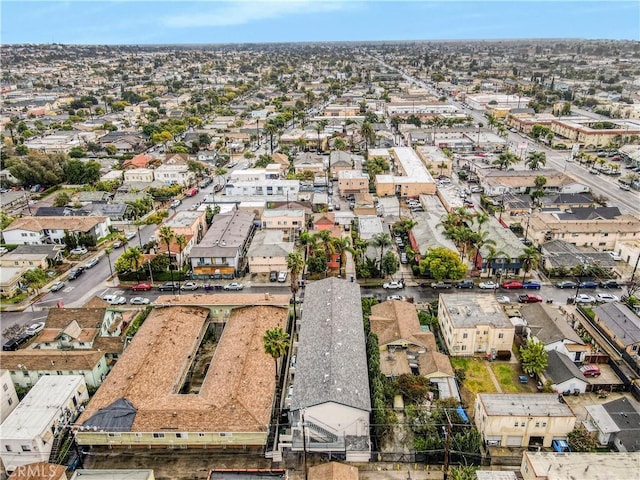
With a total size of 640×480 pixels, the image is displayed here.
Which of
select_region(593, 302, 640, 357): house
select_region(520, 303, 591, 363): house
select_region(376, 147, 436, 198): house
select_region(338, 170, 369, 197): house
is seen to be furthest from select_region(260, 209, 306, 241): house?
select_region(593, 302, 640, 357): house

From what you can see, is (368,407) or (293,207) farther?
(293,207)

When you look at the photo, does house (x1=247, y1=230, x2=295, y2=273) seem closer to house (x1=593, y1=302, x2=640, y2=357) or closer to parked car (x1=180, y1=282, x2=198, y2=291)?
parked car (x1=180, y1=282, x2=198, y2=291)

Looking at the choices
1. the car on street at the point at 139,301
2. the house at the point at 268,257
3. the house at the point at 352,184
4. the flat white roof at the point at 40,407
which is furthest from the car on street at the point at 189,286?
the house at the point at 352,184

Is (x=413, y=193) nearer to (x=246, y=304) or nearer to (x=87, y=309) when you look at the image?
(x=246, y=304)

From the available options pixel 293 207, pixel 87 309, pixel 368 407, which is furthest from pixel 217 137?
pixel 368 407

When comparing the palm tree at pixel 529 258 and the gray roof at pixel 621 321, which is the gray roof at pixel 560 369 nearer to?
the gray roof at pixel 621 321

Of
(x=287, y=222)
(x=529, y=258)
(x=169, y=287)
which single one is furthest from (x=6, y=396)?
(x=529, y=258)

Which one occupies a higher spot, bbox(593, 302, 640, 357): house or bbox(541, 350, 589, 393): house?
bbox(593, 302, 640, 357): house
